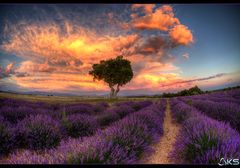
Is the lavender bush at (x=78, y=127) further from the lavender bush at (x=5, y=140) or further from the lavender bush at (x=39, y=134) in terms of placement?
the lavender bush at (x=5, y=140)

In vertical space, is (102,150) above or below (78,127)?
above

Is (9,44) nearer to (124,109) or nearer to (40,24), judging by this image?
(40,24)

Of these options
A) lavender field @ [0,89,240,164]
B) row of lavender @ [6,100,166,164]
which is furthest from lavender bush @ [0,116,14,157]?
row of lavender @ [6,100,166,164]

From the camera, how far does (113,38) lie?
4902 mm

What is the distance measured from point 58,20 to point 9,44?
178 cm

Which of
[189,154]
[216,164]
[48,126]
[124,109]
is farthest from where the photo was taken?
[124,109]

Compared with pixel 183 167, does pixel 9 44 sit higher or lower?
higher

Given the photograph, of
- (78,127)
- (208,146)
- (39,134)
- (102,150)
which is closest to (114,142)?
(102,150)

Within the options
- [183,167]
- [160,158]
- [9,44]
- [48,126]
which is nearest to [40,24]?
[9,44]

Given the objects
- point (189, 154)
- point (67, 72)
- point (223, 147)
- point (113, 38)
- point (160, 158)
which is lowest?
point (160, 158)

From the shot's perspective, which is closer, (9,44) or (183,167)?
Answer: (183,167)

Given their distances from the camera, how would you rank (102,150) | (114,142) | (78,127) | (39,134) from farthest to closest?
(78,127), (39,134), (114,142), (102,150)

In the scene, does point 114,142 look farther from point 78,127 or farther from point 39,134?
point 78,127

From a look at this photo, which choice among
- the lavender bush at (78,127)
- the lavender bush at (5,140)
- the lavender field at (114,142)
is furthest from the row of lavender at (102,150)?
the lavender bush at (78,127)
